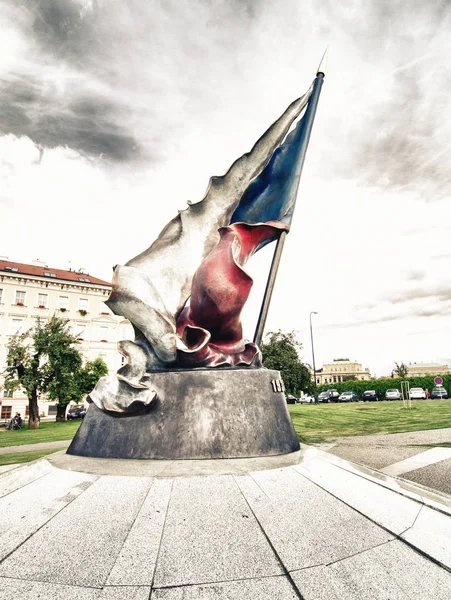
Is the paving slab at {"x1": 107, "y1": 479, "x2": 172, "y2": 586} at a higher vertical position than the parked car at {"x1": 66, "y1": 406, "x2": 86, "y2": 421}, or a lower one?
higher

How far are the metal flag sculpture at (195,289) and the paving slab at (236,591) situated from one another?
2720 millimetres

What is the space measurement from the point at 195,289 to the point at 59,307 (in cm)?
4221

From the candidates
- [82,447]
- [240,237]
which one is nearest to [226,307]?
[240,237]

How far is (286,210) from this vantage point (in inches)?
297

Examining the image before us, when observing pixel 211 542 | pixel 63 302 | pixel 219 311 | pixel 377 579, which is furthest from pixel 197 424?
pixel 63 302

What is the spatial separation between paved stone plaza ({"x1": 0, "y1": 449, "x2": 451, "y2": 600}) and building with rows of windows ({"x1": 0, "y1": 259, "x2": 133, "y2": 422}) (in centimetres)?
3840

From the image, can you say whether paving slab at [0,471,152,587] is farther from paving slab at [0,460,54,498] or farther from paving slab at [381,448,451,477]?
paving slab at [381,448,451,477]

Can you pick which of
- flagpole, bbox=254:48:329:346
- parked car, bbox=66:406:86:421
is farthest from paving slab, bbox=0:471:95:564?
parked car, bbox=66:406:86:421

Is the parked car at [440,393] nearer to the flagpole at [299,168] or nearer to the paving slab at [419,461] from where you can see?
the paving slab at [419,461]

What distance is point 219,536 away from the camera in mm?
2502

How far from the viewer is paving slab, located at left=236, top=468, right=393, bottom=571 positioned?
2.33 meters

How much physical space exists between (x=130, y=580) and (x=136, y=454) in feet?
7.95

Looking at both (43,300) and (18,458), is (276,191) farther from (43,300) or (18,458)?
(43,300)

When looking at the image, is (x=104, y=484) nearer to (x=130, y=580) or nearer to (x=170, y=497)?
(x=170, y=497)
